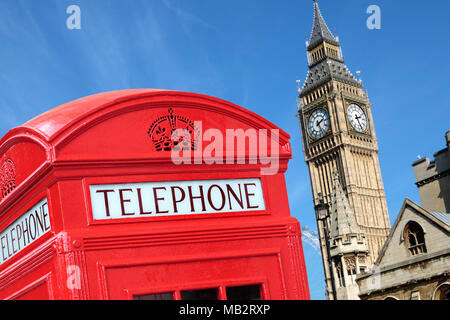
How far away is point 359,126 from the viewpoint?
76812 millimetres

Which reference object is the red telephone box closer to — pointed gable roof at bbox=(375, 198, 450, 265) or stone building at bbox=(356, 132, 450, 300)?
stone building at bbox=(356, 132, 450, 300)

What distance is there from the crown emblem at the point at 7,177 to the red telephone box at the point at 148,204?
0.4 inches

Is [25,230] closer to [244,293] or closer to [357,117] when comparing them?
[244,293]

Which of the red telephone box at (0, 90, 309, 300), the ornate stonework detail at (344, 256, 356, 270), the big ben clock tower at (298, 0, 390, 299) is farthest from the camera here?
the big ben clock tower at (298, 0, 390, 299)

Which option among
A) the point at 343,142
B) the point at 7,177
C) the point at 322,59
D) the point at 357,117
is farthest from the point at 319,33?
the point at 7,177

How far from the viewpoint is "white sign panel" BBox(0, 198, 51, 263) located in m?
3.74

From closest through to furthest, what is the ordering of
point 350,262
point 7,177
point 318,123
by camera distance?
point 7,177, point 350,262, point 318,123

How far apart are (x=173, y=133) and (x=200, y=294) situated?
3.24 ft

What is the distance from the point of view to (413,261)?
78.8 feet

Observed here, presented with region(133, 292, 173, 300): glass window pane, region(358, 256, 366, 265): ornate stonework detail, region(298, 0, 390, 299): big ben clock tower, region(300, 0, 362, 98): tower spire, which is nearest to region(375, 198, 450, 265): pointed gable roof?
region(358, 256, 366, 265): ornate stonework detail
